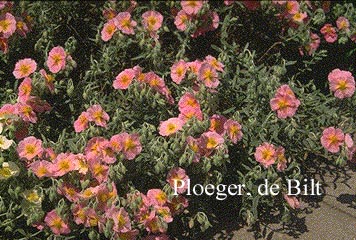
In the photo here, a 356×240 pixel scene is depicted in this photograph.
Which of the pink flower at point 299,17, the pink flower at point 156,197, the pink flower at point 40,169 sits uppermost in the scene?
the pink flower at point 299,17

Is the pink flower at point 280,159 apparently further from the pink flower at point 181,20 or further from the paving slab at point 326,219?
the pink flower at point 181,20

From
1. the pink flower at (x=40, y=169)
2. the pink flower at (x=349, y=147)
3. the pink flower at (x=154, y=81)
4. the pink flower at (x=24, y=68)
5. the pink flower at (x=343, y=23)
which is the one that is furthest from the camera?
the pink flower at (x=343, y=23)

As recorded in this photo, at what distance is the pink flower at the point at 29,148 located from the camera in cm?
318

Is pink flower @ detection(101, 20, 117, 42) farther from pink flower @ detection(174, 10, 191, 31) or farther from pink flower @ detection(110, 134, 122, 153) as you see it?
pink flower @ detection(110, 134, 122, 153)

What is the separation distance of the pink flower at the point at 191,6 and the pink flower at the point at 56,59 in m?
0.74

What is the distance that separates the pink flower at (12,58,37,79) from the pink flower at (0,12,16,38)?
0.20 meters

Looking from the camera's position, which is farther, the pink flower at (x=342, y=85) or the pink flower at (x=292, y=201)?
the pink flower at (x=342, y=85)

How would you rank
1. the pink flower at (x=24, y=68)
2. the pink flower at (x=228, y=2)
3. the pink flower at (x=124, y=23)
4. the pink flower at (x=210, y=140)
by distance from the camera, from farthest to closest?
1. the pink flower at (x=228, y=2)
2. the pink flower at (x=124, y=23)
3. the pink flower at (x=24, y=68)
4. the pink flower at (x=210, y=140)

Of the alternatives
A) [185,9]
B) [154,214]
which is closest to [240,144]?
[154,214]

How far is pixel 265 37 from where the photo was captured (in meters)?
4.25

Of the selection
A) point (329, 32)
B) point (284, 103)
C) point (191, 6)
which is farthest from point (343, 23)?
point (284, 103)

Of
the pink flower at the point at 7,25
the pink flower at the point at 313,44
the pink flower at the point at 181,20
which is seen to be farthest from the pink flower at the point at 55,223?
the pink flower at the point at 313,44

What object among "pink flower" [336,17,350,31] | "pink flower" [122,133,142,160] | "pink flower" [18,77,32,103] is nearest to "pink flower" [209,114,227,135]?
"pink flower" [122,133,142,160]

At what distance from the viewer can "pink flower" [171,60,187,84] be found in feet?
11.6
